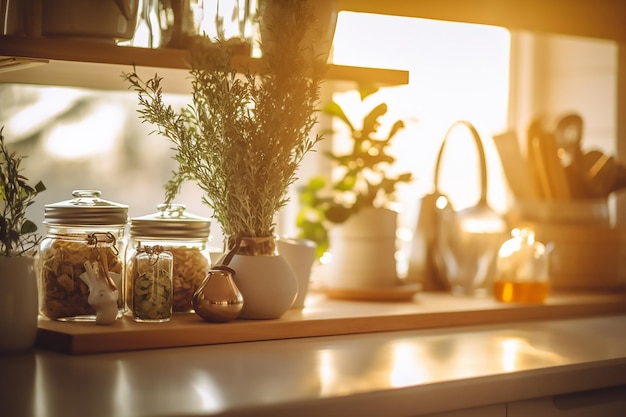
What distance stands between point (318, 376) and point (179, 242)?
47 cm

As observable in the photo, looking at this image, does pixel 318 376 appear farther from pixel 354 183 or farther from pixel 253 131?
pixel 354 183

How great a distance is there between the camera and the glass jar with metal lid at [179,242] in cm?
155

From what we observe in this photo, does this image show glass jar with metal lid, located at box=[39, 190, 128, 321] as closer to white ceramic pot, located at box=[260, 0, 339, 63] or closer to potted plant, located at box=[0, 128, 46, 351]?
potted plant, located at box=[0, 128, 46, 351]

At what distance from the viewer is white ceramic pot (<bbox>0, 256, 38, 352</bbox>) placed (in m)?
1.31

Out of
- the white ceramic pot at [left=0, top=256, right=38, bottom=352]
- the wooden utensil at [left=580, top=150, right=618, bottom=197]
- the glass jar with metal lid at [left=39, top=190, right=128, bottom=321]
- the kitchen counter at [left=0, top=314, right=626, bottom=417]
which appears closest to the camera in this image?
the kitchen counter at [left=0, top=314, right=626, bottom=417]

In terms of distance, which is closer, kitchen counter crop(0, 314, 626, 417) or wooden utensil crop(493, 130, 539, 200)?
kitchen counter crop(0, 314, 626, 417)

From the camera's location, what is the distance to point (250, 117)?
58.4 inches

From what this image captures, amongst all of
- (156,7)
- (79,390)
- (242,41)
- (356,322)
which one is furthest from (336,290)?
(79,390)

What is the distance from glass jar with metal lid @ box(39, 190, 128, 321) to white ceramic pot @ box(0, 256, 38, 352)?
0.36 feet

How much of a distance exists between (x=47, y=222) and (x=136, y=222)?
0.52ft

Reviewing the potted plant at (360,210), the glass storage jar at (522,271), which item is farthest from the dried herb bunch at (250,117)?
the glass storage jar at (522,271)

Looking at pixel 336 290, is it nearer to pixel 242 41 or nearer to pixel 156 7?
pixel 242 41

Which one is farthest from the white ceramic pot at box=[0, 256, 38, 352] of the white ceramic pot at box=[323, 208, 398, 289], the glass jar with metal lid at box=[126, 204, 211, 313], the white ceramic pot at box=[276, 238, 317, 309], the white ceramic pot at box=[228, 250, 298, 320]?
the white ceramic pot at box=[323, 208, 398, 289]

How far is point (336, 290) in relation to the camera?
1.94m
